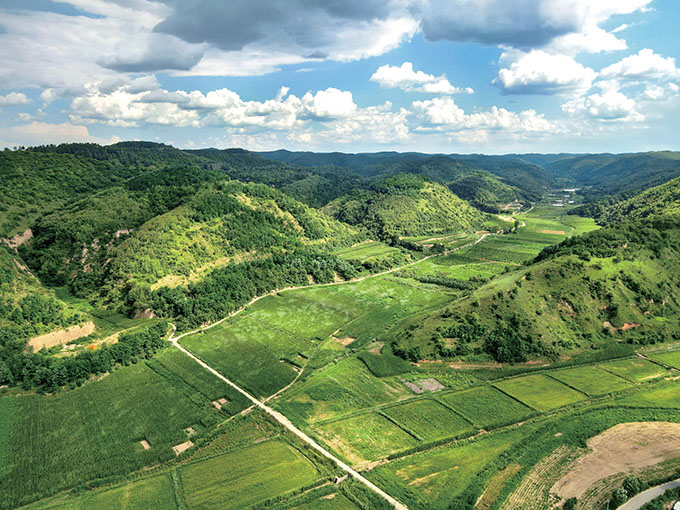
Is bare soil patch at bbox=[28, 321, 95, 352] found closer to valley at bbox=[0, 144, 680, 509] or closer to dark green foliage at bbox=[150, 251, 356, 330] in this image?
valley at bbox=[0, 144, 680, 509]

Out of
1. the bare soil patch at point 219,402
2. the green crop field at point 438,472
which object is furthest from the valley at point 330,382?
the bare soil patch at point 219,402

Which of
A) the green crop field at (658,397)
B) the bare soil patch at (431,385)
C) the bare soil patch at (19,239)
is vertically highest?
the bare soil patch at (19,239)

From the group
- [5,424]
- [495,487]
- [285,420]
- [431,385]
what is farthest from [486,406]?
[5,424]

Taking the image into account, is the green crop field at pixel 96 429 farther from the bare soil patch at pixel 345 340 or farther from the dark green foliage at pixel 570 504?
the dark green foliage at pixel 570 504

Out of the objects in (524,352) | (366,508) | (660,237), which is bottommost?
(366,508)

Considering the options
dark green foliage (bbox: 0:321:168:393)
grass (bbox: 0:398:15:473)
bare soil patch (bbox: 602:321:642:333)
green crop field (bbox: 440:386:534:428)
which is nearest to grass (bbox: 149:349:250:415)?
dark green foliage (bbox: 0:321:168:393)

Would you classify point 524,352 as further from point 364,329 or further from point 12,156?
point 12,156

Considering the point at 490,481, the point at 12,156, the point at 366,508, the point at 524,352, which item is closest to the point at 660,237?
the point at 524,352
